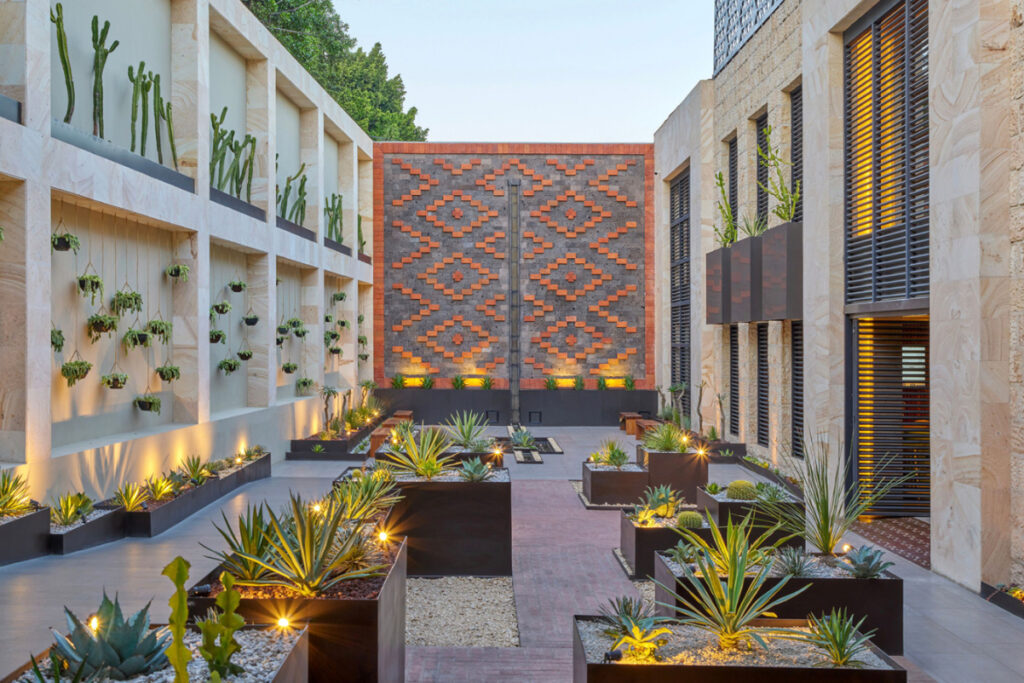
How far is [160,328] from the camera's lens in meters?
9.93

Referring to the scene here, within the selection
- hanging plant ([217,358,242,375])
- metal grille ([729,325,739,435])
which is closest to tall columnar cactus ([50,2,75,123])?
hanging plant ([217,358,242,375])

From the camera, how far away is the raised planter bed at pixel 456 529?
6965 mm

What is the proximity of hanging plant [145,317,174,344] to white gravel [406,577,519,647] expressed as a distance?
5.10 metres

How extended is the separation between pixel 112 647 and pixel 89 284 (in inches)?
249

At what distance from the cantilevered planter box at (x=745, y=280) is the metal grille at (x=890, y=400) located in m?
2.74

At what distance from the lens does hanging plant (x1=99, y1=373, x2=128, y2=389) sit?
888cm

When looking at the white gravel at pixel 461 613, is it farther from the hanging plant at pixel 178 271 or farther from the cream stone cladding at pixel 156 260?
the hanging plant at pixel 178 271

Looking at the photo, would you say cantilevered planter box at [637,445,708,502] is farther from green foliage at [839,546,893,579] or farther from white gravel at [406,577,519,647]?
green foliage at [839,546,893,579]

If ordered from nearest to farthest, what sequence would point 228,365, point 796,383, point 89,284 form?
point 89,284 < point 796,383 < point 228,365

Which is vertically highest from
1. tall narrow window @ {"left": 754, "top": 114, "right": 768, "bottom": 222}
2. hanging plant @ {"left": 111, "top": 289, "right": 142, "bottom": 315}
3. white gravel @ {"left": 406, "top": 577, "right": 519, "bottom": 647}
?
tall narrow window @ {"left": 754, "top": 114, "right": 768, "bottom": 222}

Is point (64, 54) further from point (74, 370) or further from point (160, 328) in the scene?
point (160, 328)

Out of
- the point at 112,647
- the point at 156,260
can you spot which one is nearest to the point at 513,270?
the point at 156,260

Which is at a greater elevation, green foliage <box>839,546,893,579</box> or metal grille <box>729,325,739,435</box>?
metal grille <box>729,325,739,435</box>

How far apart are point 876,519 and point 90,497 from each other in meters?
8.17
